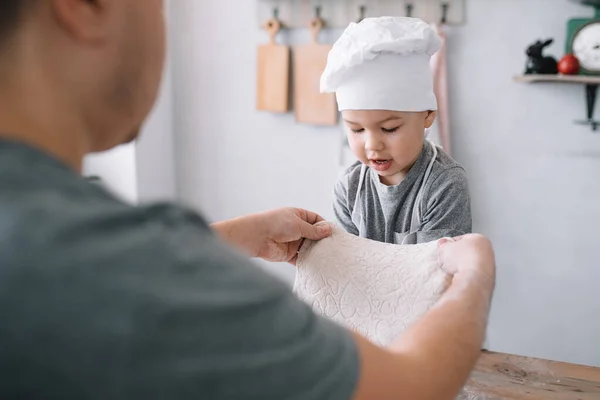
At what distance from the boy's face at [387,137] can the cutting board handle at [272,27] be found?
1.32 metres

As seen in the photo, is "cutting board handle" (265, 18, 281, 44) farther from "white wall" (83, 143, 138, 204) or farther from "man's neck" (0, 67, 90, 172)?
"man's neck" (0, 67, 90, 172)

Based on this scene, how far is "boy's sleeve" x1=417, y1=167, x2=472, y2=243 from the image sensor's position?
1.15 metres

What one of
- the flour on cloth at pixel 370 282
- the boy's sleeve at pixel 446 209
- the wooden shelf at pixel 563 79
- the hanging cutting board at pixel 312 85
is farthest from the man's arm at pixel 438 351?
the hanging cutting board at pixel 312 85

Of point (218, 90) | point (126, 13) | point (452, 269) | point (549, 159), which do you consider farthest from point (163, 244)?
point (218, 90)

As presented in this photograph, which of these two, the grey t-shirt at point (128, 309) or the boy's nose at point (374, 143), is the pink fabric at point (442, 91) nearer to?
the boy's nose at point (374, 143)

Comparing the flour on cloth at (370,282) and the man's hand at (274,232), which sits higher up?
the man's hand at (274,232)

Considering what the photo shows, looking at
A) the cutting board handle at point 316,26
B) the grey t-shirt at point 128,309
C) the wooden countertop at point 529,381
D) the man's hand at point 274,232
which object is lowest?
the wooden countertop at point 529,381

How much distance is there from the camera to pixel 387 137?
1.21m

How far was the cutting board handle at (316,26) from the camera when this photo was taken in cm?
234

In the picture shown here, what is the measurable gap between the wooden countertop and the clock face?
1177 mm

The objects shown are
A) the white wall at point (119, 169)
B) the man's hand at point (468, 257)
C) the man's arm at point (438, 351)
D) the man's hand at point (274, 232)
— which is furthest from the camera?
the white wall at point (119, 169)

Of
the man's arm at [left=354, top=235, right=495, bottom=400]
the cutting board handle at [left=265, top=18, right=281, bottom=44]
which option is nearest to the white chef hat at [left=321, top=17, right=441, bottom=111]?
the man's arm at [left=354, top=235, right=495, bottom=400]

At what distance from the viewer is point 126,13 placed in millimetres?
452

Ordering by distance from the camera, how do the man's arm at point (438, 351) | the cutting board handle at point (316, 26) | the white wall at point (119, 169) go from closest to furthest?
the man's arm at point (438, 351) → the cutting board handle at point (316, 26) → the white wall at point (119, 169)
